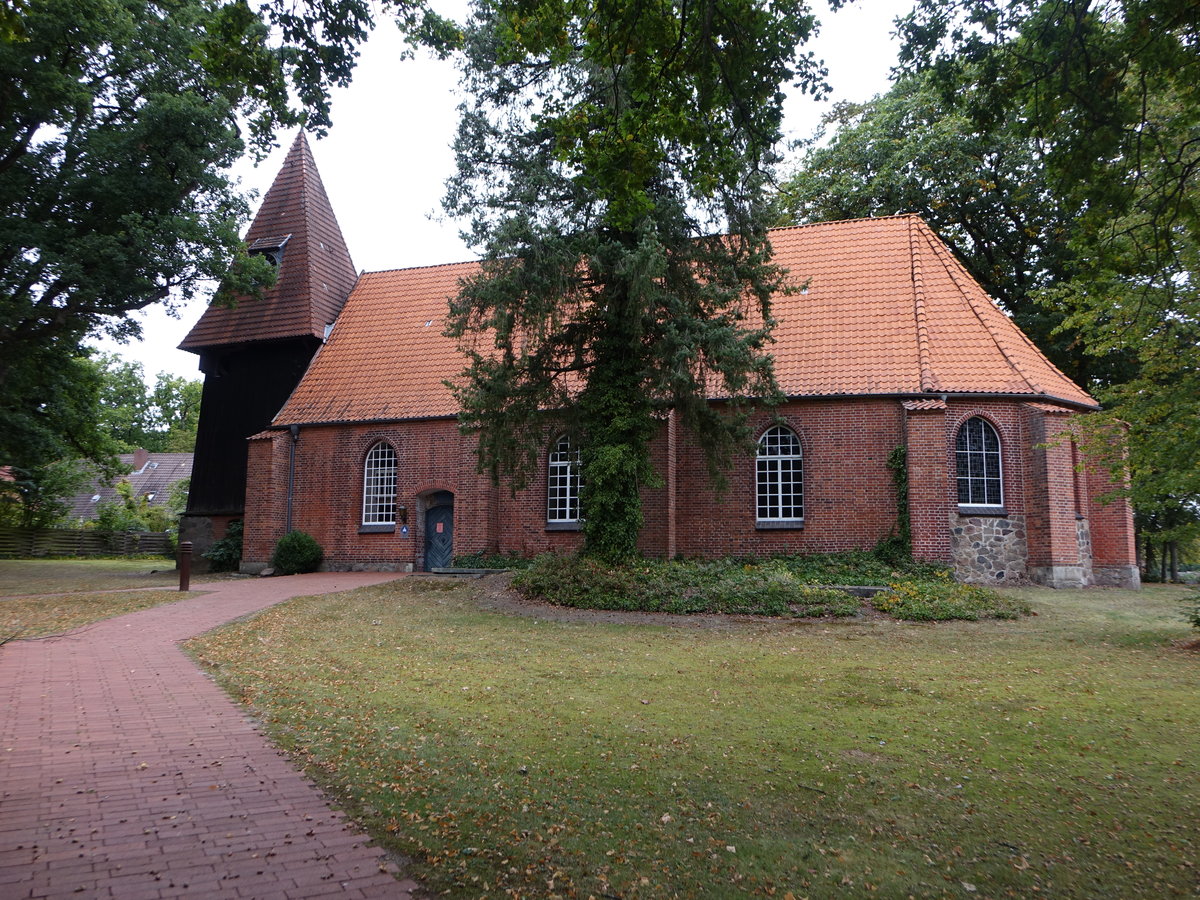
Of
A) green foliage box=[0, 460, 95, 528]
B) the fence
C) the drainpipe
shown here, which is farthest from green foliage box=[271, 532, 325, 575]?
the fence

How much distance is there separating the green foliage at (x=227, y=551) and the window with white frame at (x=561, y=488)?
963 centimetres

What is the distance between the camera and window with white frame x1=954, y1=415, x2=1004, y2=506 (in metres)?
18.0

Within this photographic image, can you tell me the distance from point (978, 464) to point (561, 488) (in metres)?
9.83

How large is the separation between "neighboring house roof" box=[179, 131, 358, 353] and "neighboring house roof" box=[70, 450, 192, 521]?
29.4 m

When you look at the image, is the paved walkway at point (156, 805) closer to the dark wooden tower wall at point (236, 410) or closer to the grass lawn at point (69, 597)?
the grass lawn at point (69, 597)

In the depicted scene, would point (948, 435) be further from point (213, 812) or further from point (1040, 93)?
point (213, 812)

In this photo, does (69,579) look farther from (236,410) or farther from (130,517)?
(130,517)

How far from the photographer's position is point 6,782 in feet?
16.8

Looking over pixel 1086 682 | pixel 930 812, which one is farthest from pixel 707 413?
pixel 930 812

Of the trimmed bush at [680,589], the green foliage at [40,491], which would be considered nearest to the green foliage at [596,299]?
the trimmed bush at [680,589]

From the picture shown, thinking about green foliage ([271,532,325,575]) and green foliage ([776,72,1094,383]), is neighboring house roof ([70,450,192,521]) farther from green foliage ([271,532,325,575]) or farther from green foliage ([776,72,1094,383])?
green foliage ([776,72,1094,383])

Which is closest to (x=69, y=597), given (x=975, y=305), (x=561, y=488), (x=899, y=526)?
(x=561, y=488)

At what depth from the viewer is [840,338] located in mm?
19766

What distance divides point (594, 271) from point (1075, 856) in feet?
41.2
